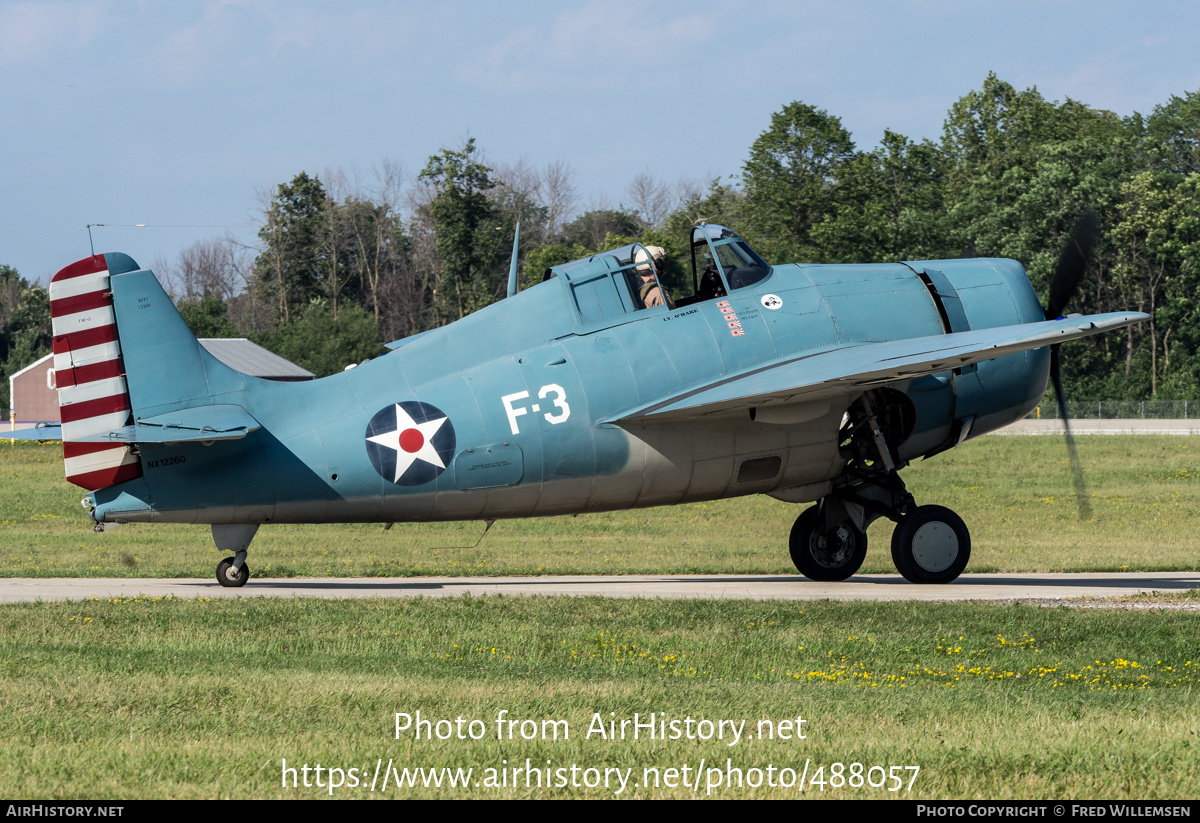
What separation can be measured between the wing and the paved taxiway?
7.02ft

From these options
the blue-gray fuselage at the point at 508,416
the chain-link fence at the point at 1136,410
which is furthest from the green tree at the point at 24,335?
the blue-gray fuselage at the point at 508,416

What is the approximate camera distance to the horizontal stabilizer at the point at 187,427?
501 inches

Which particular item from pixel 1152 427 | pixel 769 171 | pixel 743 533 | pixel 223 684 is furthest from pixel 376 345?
pixel 223 684

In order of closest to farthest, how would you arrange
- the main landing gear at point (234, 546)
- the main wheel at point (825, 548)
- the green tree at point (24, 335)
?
the main landing gear at point (234, 546) → the main wheel at point (825, 548) → the green tree at point (24, 335)

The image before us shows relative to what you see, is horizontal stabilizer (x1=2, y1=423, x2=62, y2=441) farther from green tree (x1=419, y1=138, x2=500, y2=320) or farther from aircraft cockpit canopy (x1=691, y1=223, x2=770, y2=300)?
green tree (x1=419, y1=138, x2=500, y2=320)

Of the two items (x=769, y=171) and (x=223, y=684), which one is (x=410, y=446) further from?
(x=769, y=171)

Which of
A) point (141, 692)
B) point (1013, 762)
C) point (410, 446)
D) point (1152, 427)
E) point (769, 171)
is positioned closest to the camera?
point (1013, 762)

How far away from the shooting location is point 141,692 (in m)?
8.52

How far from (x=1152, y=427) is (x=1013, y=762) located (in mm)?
56725

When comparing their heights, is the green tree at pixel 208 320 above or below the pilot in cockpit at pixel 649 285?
above

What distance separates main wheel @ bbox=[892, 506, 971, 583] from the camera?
1520 centimetres

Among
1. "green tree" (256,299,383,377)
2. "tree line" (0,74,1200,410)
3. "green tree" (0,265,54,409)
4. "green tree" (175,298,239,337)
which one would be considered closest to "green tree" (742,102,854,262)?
"tree line" (0,74,1200,410)

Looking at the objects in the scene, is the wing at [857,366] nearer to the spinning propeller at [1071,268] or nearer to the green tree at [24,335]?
the spinning propeller at [1071,268]

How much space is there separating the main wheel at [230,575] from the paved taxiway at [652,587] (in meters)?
0.13
